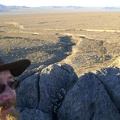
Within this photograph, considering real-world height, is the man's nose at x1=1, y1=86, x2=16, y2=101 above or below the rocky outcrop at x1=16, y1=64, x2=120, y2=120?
above

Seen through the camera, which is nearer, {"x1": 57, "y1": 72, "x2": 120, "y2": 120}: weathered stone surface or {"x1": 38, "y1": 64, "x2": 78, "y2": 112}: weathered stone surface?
{"x1": 57, "y1": 72, "x2": 120, "y2": 120}: weathered stone surface

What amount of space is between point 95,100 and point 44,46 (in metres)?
21.0

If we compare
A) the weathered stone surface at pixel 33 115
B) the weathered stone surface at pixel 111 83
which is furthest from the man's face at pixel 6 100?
the weathered stone surface at pixel 111 83

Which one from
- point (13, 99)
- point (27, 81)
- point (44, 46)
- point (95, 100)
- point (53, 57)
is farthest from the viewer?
point (44, 46)

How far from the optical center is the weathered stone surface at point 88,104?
6246mm

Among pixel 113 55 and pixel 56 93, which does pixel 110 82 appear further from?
pixel 113 55

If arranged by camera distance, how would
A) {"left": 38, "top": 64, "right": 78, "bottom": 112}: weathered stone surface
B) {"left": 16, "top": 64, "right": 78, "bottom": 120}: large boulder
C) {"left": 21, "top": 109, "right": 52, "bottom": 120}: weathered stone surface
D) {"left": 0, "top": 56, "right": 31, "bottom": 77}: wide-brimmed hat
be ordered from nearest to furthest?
{"left": 0, "top": 56, "right": 31, "bottom": 77}: wide-brimmed hat, {"left": 21, "top": 109, "right": 52, "bottom": 120}: weathered stone surface, {"left": 16, "top": 64, "right": 78, "bottom": 120}: large boulder, {"left": 38, "top": 64, "right": 78, "bottom": 112}: weathered stone surface

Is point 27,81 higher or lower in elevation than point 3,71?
lower

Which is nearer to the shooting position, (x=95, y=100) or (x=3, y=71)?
(x=3, y=71)

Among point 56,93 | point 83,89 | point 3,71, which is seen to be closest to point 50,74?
point 56,93

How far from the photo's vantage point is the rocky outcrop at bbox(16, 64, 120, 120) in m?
6.29

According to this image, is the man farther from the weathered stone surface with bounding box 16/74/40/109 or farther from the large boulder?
the weathered stone surface with bounding box 16/74/40/109

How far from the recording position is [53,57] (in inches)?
846

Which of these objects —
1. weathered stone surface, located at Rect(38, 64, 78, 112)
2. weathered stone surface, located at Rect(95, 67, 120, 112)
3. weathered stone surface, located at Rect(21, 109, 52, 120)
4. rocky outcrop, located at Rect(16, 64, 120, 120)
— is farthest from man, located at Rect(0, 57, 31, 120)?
weathered stone surface, located at Rect(95, 67, 120, 112)
